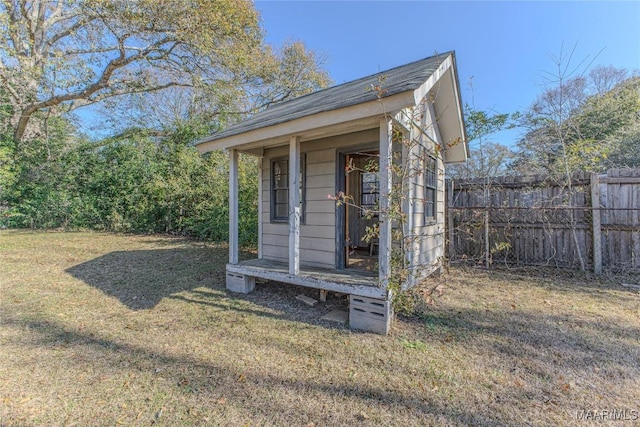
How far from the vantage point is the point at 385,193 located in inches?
128

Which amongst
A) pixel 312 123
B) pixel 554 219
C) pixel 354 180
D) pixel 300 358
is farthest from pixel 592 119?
pixel 300 358

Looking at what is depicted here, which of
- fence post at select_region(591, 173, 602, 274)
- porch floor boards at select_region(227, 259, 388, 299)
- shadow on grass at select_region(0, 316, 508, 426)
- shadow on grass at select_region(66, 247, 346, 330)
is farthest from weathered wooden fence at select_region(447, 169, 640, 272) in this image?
shadow on grass at select_region(0, 316, 508, 426)

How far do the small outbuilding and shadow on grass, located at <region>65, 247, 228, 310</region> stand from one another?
1.11 metres

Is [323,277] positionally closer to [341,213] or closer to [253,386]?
[341,213]

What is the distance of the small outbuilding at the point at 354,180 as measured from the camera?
3268 mm

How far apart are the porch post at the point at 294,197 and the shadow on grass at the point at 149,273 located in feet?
6.25

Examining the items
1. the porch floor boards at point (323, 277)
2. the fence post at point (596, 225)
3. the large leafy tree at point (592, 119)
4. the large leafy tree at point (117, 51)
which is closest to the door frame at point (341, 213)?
the porch floor boards at point (323, 277)

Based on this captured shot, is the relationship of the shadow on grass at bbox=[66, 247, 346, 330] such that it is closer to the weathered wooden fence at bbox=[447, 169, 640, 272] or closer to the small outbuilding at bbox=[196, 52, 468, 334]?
the small outbuilding at bbox=[196, 52, 468, 334]

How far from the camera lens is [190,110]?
13.9 meters

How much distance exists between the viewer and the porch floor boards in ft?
11.3

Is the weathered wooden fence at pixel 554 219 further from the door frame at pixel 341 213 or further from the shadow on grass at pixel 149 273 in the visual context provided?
the shadow on grass at pixel 149 273

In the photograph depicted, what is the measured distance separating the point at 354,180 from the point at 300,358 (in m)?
4.65

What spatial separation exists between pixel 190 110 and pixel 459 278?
13.7 metres

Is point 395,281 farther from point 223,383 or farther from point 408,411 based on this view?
point 223,383
